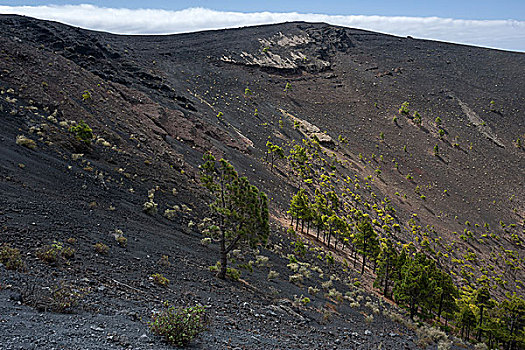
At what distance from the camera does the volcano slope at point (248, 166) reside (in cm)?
1328

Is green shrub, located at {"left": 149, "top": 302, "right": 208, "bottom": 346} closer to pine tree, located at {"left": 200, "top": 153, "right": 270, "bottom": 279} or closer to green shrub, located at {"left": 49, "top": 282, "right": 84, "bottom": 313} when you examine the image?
green shrub, located at {"left": 49, "top": 282, "right": 84, "bottom": 313}

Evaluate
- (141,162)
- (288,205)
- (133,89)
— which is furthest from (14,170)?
(133,89)

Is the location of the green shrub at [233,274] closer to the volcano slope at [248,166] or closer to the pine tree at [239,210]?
the volcano slope at [248,166]

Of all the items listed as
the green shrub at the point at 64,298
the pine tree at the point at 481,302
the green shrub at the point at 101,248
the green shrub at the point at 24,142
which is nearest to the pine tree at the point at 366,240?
the pine tree at the point at 481,302

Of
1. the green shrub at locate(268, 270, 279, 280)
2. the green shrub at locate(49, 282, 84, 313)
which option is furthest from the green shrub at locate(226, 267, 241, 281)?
the green shrub at locate(49, 282, 84, 313)

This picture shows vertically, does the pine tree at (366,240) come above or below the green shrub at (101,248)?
below

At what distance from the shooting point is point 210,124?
179 ft

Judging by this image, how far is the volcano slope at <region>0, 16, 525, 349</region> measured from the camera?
13.3m

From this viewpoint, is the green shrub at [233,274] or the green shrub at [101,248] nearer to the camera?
the green shrub at [101,248]

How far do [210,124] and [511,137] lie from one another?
74894 mm

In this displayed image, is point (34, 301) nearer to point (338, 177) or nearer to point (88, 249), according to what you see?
point (88, 249)

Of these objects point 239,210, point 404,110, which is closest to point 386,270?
point 239,210

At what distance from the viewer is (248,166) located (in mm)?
47719

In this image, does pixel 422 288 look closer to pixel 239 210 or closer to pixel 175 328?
pixel 239 210
